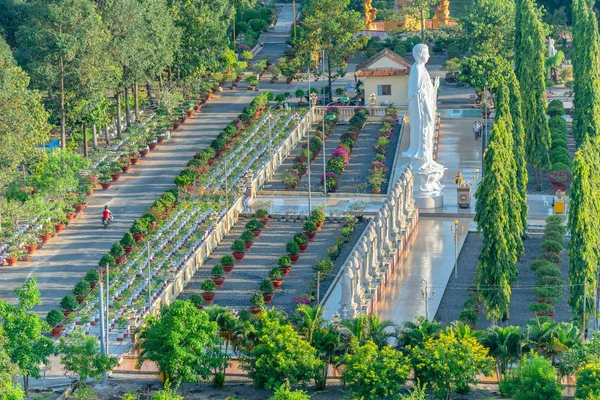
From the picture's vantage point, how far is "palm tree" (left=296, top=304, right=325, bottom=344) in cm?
6500

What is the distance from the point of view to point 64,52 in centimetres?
9269

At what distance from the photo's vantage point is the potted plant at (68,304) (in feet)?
240

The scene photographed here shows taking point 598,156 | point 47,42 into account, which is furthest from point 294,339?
point 47,42

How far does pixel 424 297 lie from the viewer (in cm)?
7475

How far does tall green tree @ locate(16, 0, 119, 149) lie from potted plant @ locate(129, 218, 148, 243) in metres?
13.5

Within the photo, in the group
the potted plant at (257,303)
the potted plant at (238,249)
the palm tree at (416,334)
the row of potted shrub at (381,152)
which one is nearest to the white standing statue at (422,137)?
the row of potted shrub at (381,152)

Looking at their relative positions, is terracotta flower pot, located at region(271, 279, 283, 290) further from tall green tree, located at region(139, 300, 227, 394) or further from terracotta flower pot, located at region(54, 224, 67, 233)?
terracotta flower pot, located at region(54, 224, 67, 233)

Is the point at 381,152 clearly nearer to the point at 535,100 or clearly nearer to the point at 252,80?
the point at 535,100

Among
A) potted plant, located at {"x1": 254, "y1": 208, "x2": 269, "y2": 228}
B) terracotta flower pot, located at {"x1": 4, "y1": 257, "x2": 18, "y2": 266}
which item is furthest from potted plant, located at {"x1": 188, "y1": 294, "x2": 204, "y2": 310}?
potted plant, located at {"x1": 254, "y1": 208, "x2": 269, "y2": 228}

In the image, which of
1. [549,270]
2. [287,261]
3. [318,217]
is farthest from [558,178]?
[287,261]

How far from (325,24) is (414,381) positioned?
52094 millimetres

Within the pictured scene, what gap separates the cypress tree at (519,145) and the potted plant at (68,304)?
22387 millimetres

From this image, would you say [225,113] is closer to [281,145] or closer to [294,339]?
[281,145]

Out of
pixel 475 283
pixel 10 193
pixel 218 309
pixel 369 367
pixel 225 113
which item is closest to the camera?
pixel 369 367
